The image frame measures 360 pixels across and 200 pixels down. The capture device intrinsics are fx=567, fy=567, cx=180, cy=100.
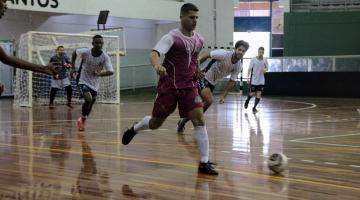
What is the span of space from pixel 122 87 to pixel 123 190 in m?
24.3

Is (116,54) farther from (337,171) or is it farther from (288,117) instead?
(337,171)

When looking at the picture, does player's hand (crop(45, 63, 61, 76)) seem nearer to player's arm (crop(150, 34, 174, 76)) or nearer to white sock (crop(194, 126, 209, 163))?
player's arm (crop(150, 34, 174, 76))

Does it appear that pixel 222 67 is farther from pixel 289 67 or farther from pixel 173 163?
pixel 289 67

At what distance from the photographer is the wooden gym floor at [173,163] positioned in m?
5.50

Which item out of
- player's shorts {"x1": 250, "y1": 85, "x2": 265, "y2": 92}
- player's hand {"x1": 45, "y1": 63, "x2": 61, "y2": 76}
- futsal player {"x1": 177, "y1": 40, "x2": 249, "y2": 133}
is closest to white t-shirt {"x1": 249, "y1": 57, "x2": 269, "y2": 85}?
player's shorts {"x1": 250, "y1": 85, "x2": 265, "y2": 92}

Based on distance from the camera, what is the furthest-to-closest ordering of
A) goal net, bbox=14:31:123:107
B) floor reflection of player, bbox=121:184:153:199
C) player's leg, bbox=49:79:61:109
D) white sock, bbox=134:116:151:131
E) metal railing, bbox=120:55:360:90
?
metal railing, bbox=120:55:360:90 → player's leg, bbox=49:79:61:109 → goal net, bbox=14:31:123:107 → white sock, bbox=134:116:151:131 → floor reflection of player, bbox=121:184:153:199

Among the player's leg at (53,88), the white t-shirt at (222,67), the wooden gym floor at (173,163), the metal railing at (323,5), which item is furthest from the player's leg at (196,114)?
the metal railing at (323,5)

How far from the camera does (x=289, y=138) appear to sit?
1023cm

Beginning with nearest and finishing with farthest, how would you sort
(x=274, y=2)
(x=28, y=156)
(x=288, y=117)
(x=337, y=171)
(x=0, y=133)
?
(x=337, y=171)
(x=28, y=156)
(x=0, y=133)
(x=288, y=117)
(x=274, y=2)

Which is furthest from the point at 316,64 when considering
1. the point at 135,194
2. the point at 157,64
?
the point at 135,194

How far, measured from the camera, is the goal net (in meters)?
20.1

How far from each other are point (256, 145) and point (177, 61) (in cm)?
286

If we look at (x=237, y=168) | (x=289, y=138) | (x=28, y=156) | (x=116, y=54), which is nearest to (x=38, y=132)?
(x=28, y=156)

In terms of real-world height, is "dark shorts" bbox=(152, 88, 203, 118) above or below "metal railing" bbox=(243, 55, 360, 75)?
below
